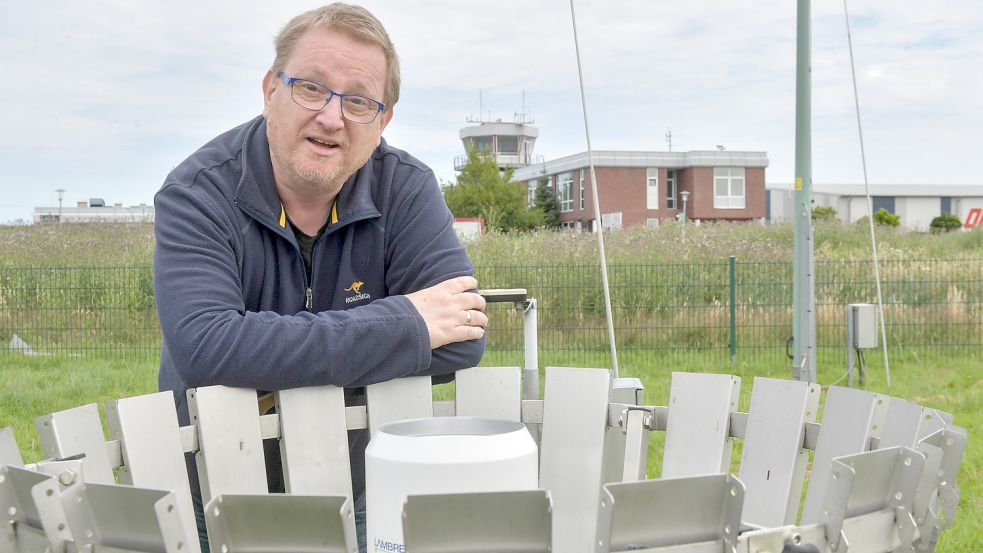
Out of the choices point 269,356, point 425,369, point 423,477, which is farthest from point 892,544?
point 269,356

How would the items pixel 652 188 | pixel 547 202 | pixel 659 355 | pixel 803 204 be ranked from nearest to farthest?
pixel 803 204 < pixel 659 355 < pixel 547 202 < pixel 652 188

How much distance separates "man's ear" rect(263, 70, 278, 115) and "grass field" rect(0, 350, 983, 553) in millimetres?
2752

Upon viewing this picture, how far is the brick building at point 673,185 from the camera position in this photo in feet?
174

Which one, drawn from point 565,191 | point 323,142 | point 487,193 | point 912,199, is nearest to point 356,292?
point 323,142

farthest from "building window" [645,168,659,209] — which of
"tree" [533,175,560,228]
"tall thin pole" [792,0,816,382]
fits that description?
"tall thin pole" [792,0,816,382]

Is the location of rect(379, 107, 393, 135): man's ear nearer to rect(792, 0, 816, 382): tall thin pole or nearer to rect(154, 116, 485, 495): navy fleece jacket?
rect(154, 116, 485, 495): navy fleece jacket

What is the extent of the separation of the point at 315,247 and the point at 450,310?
0.41 m

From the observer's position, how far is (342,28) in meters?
2.10

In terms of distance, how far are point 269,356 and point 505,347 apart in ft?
23.9

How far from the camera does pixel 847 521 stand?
1.49 metres

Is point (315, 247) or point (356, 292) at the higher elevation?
point (315, 247)

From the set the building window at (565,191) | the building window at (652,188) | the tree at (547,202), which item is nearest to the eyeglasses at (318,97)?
the tree at (547,202)

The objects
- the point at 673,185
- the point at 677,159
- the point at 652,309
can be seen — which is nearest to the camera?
the point at 652,309

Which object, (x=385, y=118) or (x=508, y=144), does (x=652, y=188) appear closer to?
(x=508, y=144)
